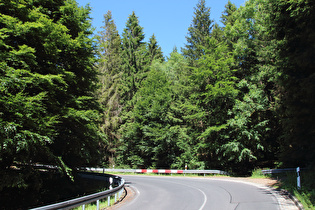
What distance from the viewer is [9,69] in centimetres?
992

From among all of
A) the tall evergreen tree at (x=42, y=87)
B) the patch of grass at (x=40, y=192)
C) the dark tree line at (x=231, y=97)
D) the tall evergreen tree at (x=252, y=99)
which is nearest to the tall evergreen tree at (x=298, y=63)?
the dark tree line at (x=231, y=97)

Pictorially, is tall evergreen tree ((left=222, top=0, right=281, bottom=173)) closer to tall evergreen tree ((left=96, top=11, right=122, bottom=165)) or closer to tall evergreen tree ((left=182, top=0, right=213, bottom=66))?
tall evergreen tree ((left=182, top=0, right=213, bottom=66))

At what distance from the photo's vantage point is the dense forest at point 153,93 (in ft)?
36.5

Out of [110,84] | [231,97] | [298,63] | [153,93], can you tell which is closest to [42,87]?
[298,63]

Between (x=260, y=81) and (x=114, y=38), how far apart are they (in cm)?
2613

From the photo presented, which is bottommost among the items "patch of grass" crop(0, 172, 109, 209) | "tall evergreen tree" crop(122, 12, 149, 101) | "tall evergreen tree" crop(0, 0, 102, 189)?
"patch of grass" crop(0, 172, 109, 209)

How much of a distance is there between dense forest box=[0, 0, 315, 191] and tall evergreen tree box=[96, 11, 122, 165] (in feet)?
0.74

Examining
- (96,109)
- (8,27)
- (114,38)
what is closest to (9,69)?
(8,27)

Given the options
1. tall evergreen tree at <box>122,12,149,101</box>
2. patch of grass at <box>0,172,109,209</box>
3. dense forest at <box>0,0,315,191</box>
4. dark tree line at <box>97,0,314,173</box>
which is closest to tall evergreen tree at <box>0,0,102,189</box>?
dense forest at <box>0,0,315,191</box>

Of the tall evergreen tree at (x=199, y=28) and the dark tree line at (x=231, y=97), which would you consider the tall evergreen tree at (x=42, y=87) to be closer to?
the dark tree line at (x=231, y=97)

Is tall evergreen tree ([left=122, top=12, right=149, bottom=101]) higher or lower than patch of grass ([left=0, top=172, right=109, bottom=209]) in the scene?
higher

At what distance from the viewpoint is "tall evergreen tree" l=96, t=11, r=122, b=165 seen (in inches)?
1441

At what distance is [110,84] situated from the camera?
37.4 metres

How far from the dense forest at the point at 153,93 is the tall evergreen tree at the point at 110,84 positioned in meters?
0.23
